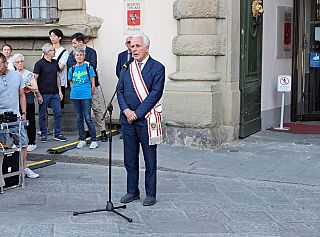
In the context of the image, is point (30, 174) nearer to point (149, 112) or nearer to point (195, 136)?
point (149, 112)

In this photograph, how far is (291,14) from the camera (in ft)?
41.4

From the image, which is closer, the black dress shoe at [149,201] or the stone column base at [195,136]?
the black dress shoe at [149,201]

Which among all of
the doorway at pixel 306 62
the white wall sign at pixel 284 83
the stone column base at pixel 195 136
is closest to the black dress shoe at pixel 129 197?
the stone column base at pixel 195 136

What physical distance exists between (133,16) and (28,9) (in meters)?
2.23

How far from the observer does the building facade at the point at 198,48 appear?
984 centimetres

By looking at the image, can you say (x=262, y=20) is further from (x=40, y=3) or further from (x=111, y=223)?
(x=111, y=223)

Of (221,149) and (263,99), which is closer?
(221,149)

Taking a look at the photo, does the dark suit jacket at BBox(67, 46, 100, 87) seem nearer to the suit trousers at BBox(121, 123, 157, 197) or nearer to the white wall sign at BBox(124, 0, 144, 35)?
the white wall sign at BBox(124, 0, 144, 35)

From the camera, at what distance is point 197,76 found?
32.3ft

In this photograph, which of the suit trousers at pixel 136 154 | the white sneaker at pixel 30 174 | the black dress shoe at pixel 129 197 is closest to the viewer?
the suit trousers at pixel 136 154

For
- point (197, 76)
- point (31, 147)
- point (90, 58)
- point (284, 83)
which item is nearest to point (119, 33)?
point (90, 58)

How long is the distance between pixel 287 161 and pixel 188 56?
229 cm

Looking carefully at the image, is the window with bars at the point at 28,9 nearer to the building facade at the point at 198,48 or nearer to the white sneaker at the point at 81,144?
the building facade at the point at 198,48

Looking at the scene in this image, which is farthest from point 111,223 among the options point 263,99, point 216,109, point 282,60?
point 282,60
